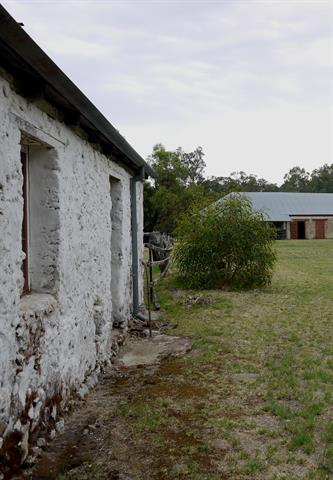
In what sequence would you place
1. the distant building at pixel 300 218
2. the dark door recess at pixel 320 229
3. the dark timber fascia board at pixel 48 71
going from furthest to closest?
the dark door recess at pixel 320 229
the distant building at pixel 300 218
the dark timber fascia board at pixel 48 71

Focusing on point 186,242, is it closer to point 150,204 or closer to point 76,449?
point 76,449

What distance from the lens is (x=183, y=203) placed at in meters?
32.0

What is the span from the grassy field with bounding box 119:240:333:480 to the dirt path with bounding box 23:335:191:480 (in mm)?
119

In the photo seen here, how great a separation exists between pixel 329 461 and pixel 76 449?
2.01 meters

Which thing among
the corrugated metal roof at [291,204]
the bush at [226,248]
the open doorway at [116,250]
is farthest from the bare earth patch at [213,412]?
the corrugated metal roof at [291,204]

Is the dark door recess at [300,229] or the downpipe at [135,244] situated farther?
the dark door recess at [300,229]

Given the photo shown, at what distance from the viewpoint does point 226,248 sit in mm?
13172

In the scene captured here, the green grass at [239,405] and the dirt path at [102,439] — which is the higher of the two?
the green grass at [239,405]

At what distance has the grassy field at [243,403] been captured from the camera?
382cm

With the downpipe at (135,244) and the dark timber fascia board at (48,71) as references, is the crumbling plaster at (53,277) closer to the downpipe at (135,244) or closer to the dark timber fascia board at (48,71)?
the dark timber fascia board at (48,71)

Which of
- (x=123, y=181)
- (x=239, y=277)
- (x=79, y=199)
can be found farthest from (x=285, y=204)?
(x=79, y=199)

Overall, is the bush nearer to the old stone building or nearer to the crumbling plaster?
the old stone building

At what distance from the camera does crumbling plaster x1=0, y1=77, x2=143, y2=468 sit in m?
3.61

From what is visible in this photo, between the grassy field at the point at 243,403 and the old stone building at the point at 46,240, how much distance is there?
899mm
